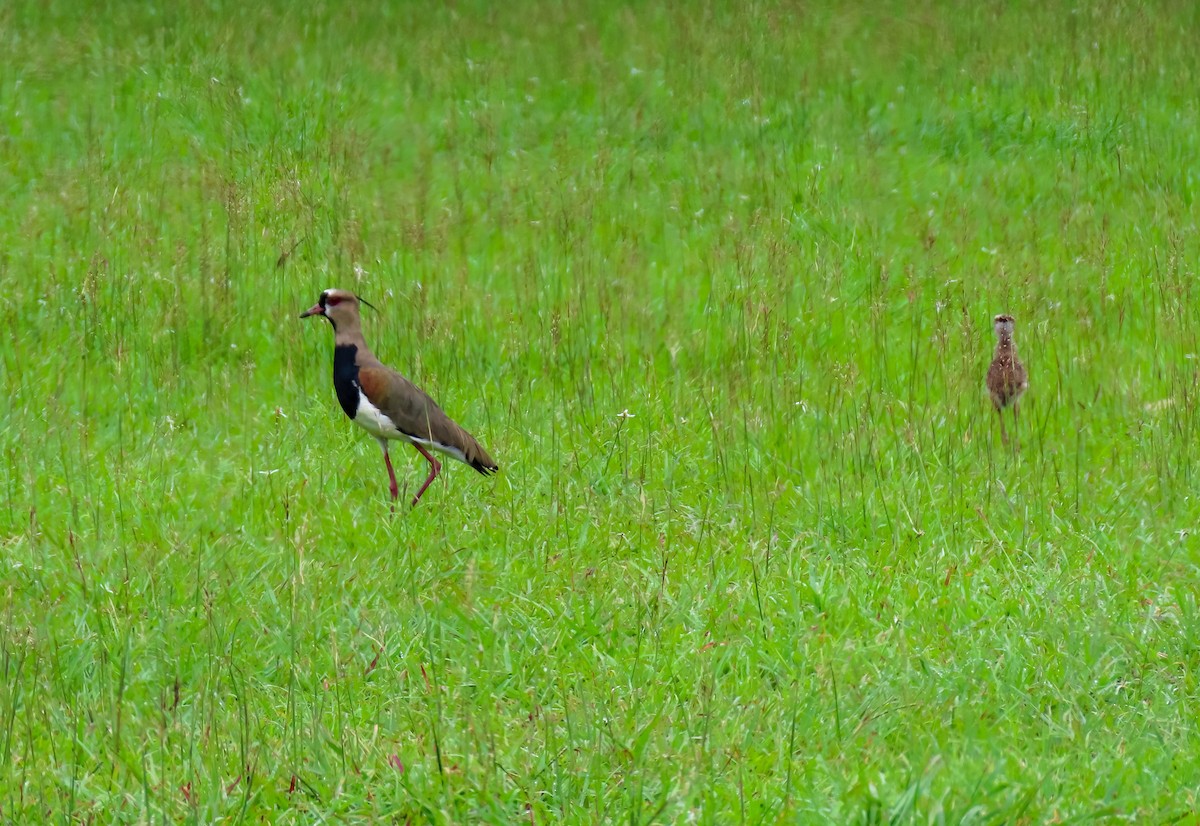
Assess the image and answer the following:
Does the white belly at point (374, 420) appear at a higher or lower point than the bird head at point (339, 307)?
lower

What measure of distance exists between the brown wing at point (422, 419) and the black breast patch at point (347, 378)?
76mm

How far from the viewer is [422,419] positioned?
579cm

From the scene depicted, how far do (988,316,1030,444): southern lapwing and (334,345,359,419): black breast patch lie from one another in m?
2.62

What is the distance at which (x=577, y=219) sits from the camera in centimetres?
895

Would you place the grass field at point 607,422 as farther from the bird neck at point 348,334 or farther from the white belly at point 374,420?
the bird neck at point 348,334

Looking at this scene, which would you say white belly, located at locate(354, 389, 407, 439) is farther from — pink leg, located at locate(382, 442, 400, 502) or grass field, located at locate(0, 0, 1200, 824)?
grass field, located at locate(0, 0, 1200, 824)

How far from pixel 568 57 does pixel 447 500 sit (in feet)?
23.5

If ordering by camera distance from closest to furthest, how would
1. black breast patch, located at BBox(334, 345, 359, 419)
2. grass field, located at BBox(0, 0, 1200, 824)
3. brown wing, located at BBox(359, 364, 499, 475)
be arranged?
grass field, located at BBox(0, 0, 1200, 824) < brown wing, located at BBox(359, 364, 499, 475) < black breast patch, located at BBox(334, 345, 359, 419)

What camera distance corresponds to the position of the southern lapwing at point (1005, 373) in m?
6.32

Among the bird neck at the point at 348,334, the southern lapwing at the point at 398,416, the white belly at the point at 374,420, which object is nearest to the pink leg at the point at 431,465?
the southern lapwing at the point at 398,416

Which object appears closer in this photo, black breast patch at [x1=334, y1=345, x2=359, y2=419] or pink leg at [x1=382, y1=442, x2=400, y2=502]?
pink leg at [x1=382, y1=442, x2=400, y2=502]

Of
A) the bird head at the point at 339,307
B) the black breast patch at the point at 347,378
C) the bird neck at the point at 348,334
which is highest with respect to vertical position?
the bird head at the point at 339,307

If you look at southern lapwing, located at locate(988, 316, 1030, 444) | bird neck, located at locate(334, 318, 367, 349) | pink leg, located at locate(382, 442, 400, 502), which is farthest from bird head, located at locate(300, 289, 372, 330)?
southern lapwing, located at locate(988, 316, 1030, 444)

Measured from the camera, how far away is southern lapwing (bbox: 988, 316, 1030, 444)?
6316 millimetres
